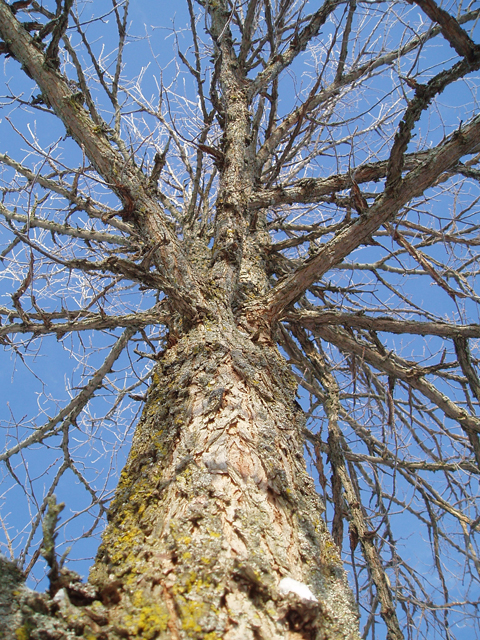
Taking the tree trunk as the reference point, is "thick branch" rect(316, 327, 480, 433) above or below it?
above

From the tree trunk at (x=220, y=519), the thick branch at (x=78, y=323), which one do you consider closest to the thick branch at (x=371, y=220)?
the tree trunk at (x=220, y=519)

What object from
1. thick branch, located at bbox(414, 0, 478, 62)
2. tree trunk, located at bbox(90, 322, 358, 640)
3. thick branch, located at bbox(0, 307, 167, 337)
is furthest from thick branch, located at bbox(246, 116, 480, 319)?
thick branch, located at bbox(0, 307, 167, 337)

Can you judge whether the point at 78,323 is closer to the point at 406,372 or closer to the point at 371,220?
the point at 371,220

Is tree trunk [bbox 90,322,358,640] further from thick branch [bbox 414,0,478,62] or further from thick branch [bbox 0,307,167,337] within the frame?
thick branch [bbox 414,0,478,62]

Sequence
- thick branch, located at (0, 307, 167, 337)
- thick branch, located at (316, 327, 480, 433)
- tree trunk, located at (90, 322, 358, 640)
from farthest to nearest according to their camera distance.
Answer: thick branch, located at (316, 327, 480, 433) → thick branch, located at (0, 307, 167, 337) → tree trunk, located at (90, 322, 358, 640)

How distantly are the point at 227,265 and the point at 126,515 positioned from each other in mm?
1485

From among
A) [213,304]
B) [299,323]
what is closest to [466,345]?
[299,323]

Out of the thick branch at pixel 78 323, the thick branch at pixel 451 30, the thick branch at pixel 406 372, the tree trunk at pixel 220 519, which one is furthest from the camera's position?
the thick branch at pixel 406 372

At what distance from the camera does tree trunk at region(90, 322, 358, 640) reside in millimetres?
935

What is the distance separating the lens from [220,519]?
44.8 inches

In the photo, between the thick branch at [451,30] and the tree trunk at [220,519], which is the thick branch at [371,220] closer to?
the thick branch at [451,30]

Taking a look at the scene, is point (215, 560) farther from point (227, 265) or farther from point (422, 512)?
point (422, 512)

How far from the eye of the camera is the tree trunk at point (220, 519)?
0.93m

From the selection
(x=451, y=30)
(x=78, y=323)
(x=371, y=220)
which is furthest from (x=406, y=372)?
(x=78, y=323)
